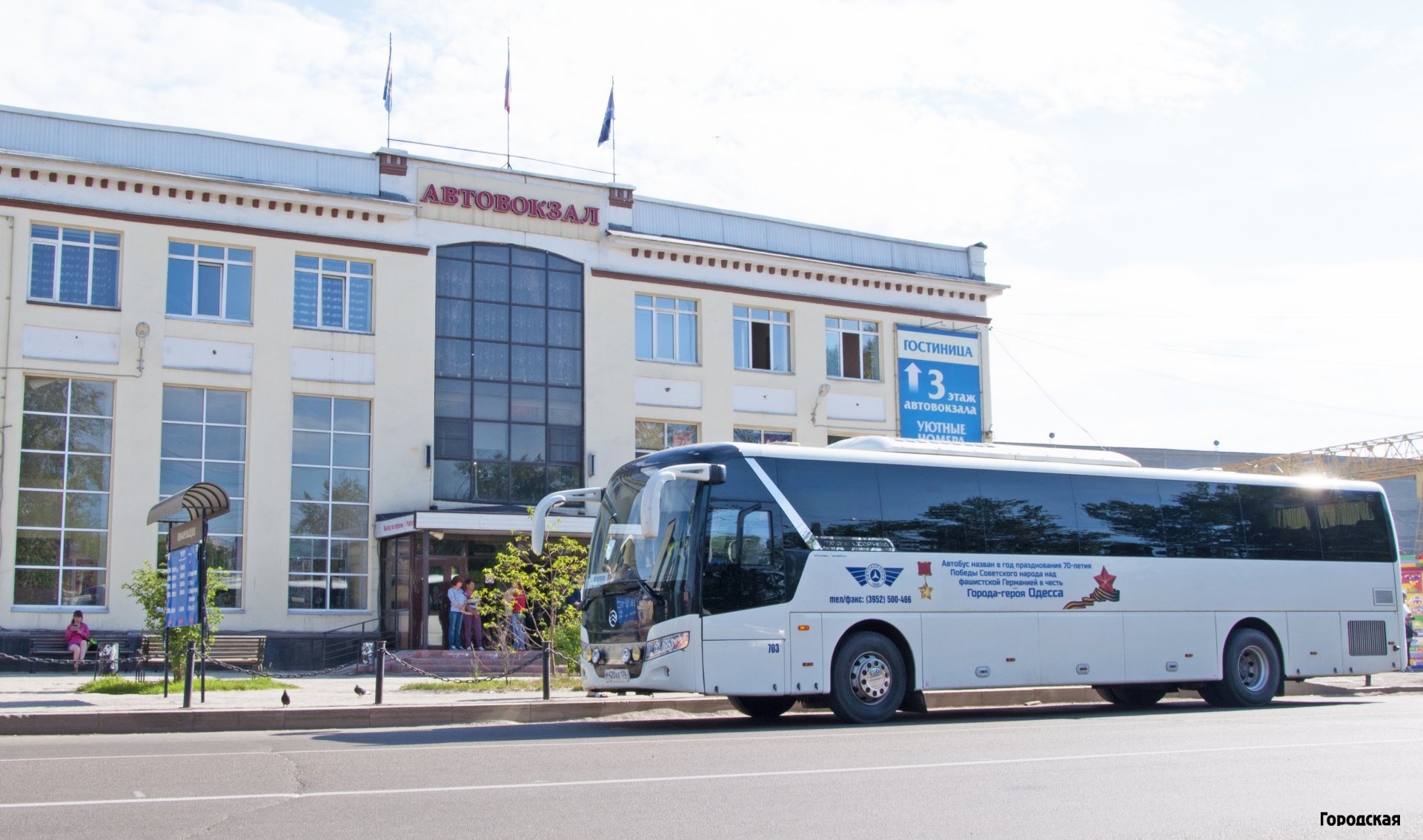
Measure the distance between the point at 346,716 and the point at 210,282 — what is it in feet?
57.5

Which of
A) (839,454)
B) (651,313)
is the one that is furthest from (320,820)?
(651,313)

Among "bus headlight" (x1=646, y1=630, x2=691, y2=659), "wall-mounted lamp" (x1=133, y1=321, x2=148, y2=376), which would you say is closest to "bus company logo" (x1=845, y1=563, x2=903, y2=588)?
"bus headlight" (x1=646, y1=630, x2=691, y2=659)

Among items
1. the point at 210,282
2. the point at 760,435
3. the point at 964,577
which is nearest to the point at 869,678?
the point at 964,577

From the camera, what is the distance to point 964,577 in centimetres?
1673

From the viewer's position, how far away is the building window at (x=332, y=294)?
31.2 metres

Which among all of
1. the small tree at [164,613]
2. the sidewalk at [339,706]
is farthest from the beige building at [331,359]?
the small tree at [164,613]

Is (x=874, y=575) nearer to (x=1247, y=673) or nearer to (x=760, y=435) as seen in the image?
(x=1247, y=673)

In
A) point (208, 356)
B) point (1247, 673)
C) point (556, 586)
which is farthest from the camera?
point (208, 356)

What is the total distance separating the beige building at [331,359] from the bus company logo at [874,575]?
15.8 meters

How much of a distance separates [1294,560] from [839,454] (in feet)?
26.3

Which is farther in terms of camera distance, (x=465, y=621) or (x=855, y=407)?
(x=855, y=407)

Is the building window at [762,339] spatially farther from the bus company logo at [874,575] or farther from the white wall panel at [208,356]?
the bus company logo at [874,575]

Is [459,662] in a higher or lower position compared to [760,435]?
lower

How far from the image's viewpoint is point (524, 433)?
33.2 metres
